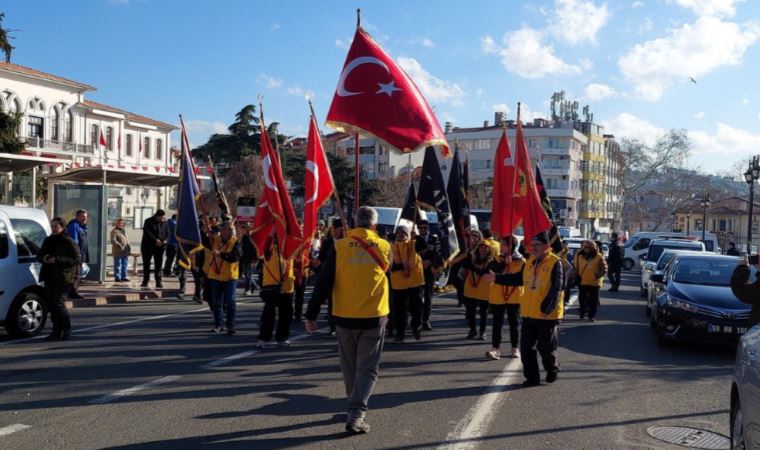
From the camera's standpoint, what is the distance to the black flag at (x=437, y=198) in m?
12.3

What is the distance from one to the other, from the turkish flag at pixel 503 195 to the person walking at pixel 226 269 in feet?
12.8

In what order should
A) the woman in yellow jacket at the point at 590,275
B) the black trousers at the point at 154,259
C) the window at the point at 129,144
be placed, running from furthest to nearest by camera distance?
the window at the point at 129,144, the black trousers at the point at 154,259, the woman in yellow jacket at the point at 590,275

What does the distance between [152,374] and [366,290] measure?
3.37 meters

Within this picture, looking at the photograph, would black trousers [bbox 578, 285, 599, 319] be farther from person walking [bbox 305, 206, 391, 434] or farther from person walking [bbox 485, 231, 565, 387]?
person walking [bbox 305, 206, 391, 434]

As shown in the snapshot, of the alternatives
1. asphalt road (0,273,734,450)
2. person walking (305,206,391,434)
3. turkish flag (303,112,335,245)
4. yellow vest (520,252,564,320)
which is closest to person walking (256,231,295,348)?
asphalt road (0,273,734,450)

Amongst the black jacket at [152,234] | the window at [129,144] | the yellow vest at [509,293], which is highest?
the window at [129,144]

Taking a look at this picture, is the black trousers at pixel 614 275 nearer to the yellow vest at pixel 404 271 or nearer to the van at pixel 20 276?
the yellow vest at pixel 404 271

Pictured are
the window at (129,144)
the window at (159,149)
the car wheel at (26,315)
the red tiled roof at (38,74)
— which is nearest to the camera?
the car wheel at (26,315)

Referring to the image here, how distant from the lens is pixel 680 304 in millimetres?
11195

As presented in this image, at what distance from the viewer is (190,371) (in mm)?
8766

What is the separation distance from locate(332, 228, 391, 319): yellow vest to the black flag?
568 centimetres

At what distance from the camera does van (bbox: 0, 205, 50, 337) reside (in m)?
10.6

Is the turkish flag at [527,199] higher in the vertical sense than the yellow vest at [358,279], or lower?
higher

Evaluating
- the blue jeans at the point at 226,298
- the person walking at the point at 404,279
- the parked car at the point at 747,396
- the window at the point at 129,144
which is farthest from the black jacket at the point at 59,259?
the window at the point at 129,144
